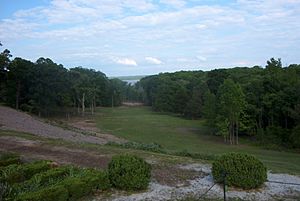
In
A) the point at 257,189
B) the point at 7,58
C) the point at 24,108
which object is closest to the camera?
the point at 257,189

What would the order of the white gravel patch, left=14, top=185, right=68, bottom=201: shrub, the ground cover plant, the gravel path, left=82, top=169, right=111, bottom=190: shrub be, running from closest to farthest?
left=14, top=185, right=68, bottom=201: shrub, the ground cover plant, left=82, top=169, right=111, bottom=190: shrub, the white gravel patch, the gravel path

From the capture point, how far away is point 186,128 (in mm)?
57438

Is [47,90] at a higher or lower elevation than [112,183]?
Result: higher

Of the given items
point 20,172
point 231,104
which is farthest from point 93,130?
point 20,172

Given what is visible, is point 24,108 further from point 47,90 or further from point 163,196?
point 163,196

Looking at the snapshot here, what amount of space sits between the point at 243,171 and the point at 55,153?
9235mm

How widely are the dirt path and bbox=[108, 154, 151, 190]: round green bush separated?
332 centimetres

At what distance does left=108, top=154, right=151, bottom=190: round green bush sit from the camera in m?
11.3

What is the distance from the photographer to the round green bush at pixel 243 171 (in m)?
11.6

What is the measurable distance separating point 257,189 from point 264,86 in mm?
39947

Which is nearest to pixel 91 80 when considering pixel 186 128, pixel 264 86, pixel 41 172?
pixel 186 128

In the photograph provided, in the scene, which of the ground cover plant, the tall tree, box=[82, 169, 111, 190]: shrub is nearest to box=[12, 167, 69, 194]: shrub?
the ground cover plant

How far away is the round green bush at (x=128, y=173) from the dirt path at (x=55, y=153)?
332 cm

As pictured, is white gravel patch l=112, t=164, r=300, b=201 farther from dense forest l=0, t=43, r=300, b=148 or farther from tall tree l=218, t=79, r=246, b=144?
tall tree l=218, t=79, r=246, b=144
